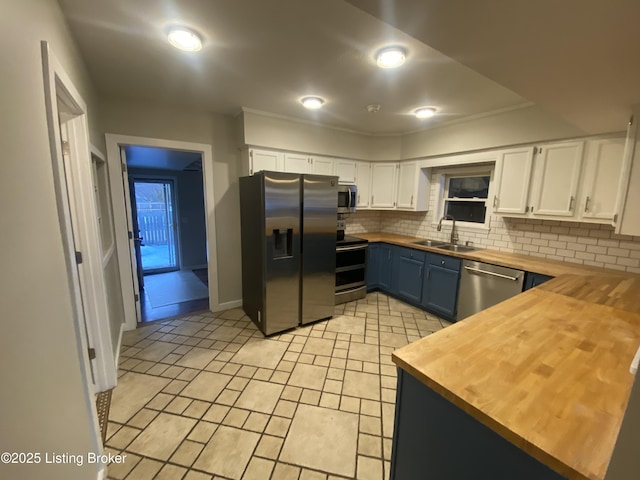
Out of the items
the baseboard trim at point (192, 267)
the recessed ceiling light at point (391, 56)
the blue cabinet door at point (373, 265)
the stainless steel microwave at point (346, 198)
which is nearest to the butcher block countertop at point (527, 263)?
the blue cabinet door at point (373, 265)

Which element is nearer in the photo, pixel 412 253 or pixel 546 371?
pixel 546 371

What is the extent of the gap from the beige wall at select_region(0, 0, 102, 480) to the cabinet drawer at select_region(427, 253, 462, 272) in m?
3.37

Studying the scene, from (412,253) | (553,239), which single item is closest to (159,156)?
(412,253)

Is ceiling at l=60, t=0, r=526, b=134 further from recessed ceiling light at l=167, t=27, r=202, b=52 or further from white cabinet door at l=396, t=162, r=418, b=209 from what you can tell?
white cabinet door at l=396, t=162, r=418, b=209

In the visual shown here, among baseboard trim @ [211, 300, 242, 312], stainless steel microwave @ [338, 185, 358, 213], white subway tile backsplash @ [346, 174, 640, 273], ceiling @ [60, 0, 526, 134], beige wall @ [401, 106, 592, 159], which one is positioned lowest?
baseboard trim @ [211, 300, 242, 312]

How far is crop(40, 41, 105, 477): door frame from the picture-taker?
124 centimetres

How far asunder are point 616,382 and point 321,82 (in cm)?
257

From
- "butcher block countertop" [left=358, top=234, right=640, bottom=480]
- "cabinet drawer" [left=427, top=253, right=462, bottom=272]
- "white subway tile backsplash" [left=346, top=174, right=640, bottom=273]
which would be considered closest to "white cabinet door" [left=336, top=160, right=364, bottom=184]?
"white subway tile backsplash" [left=346, top=174, right=640, bottom=273]

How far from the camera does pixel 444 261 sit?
3.27 meters

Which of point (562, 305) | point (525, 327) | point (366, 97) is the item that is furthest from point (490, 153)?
point (525, 327)

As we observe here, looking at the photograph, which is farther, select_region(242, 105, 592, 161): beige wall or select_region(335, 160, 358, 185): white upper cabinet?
select_region(335, 160, 358, 185): white upper cabinet

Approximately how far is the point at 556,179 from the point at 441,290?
1653mm

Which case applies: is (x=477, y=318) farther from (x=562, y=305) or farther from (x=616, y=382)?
(x=562, y=305)

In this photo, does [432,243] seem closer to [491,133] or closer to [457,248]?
[457,248]
